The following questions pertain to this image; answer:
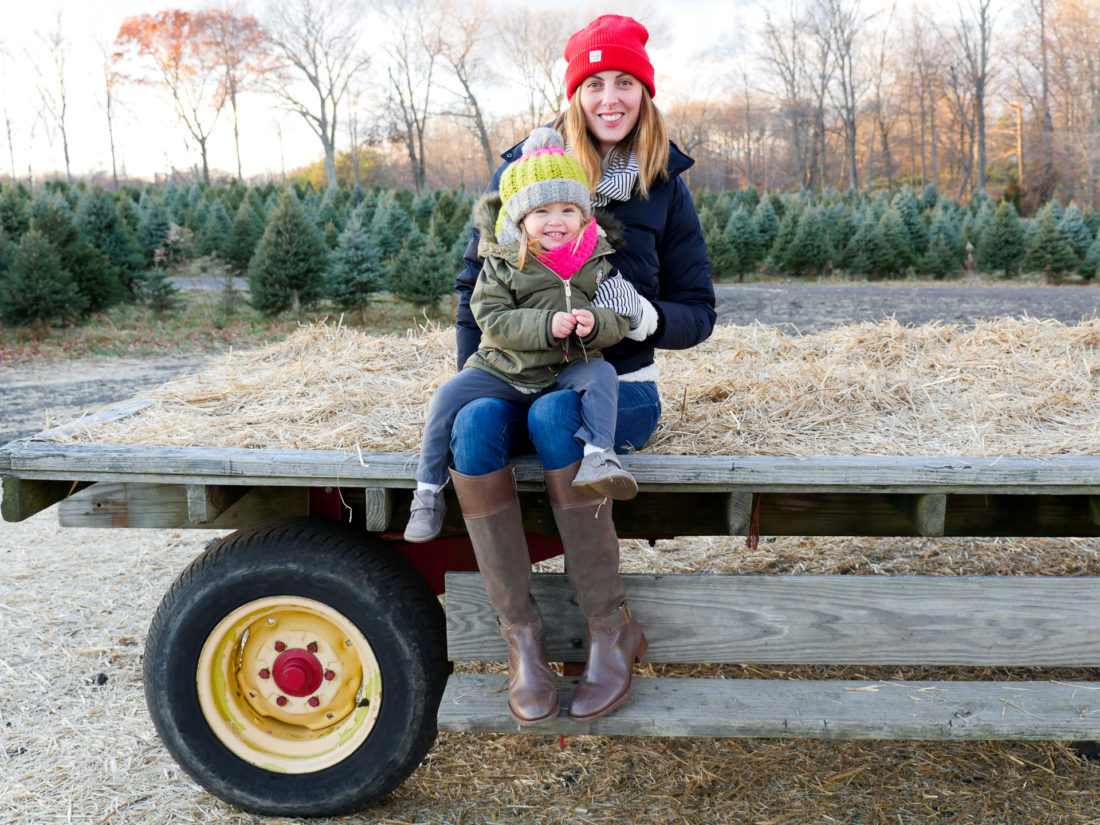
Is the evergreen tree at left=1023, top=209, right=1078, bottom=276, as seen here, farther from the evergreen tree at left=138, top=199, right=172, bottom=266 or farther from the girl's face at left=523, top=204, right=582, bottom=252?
the girl's face at left=523, top=204, right=582, bottom=252

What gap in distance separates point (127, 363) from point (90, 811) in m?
9.42

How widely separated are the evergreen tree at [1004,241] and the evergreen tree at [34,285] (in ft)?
58.7

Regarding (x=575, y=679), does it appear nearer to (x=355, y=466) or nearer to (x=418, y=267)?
(x=355, y=466)

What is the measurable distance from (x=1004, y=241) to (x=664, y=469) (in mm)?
19992

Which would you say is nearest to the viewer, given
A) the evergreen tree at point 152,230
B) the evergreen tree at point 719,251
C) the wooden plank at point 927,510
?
the wooden plank at point 927,510

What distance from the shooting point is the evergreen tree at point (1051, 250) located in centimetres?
1833

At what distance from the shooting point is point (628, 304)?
7.45ft

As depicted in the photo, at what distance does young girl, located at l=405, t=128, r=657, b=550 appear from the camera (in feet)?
6.69

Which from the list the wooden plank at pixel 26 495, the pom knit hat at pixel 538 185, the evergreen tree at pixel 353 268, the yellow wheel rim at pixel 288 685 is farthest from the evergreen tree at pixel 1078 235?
the wooden plank at pixel 26 495

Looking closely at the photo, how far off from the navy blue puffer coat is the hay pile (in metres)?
0.25

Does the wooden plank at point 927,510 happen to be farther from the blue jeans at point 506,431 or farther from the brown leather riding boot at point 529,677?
the brown leather riding boot at point 529,677

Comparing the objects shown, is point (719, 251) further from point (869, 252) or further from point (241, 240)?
point (241, 240)

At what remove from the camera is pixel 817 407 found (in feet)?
8.62

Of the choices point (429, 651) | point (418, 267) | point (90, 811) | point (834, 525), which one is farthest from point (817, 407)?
point (418, 267)
